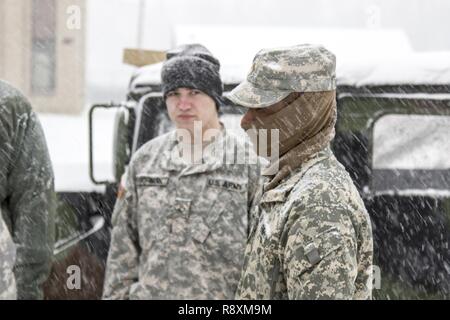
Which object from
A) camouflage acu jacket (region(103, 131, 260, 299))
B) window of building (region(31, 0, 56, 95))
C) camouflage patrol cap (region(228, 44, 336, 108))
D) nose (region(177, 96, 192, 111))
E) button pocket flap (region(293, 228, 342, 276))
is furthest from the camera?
window of building (region(31, 0, 56, 95))

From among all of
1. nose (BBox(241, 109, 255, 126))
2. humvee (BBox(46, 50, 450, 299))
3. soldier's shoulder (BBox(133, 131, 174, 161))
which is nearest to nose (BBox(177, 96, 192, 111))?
soldier's shoulder (BBox(133, 131, 174, 161))

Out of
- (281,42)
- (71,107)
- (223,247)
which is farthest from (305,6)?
(223,247)

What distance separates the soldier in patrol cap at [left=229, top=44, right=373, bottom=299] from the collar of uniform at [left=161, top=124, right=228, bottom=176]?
3.86ft

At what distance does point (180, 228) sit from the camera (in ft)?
11.7

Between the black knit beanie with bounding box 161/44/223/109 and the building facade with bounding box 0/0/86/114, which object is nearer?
the black knit beanie with bounding box 161/44/223/109

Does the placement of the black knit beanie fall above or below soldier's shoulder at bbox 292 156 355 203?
below

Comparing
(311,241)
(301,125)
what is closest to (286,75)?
(301,125)

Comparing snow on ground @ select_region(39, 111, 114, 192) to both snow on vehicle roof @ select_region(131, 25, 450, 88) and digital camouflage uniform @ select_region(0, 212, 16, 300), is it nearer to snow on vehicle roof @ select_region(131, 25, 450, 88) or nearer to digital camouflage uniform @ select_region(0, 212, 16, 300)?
snow on vehicle roof @ select_region(131, 25, 450, 88)

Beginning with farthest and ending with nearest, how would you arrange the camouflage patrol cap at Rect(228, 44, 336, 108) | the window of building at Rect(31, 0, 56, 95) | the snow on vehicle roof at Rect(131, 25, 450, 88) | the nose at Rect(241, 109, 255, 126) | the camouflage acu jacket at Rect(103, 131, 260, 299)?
the window of building at Rect(31, 0, 56, 95)
the snow on vehicle roof at Rect(131, 25, 450, 88)
the camouflage acu jacket at Rect(103, 131, 260, 299)
the nose at Rect(241, 109, 255, 126)
the camouflage patrol cap at Rect(228, 44, 336, 108)

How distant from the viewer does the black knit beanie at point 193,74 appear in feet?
12.2

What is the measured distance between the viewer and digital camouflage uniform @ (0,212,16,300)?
301 centimetres

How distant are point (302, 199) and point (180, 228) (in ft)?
4.53

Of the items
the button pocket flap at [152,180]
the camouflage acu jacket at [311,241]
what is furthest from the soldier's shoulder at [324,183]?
the button pocket flap at [152,180]

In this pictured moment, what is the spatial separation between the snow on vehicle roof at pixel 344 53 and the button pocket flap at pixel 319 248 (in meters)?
2.64
